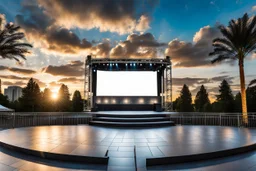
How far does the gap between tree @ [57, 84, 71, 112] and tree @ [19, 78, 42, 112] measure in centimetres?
568

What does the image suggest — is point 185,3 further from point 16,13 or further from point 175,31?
point 16,13

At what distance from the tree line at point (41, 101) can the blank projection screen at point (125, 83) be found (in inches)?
824

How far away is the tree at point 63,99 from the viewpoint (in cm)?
3635

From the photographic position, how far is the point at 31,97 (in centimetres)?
2975

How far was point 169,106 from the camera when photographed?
1700 centimetres

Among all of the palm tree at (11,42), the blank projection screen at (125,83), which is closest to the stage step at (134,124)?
the blank projection screen at (125,83)

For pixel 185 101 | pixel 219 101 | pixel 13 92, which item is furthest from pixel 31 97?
pixel 219 101

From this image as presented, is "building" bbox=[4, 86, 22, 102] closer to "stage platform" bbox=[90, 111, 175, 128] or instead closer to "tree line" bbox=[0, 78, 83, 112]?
"tree line" bbox=[0, 78, 83, 112]

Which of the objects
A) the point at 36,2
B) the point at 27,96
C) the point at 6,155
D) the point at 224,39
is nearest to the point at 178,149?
the point at 6,155

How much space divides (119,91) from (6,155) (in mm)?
13507

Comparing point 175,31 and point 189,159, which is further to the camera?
point 175,31

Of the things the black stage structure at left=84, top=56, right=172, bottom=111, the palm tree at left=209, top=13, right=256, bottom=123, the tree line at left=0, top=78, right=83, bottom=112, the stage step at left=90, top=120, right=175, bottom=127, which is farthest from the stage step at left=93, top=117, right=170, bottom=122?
the tree line at left=0, top=78, right=83, bottom=112

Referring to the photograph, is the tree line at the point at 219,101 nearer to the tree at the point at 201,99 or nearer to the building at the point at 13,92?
the tree at the point at 201,99

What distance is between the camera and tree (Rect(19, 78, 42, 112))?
29.6 metres
